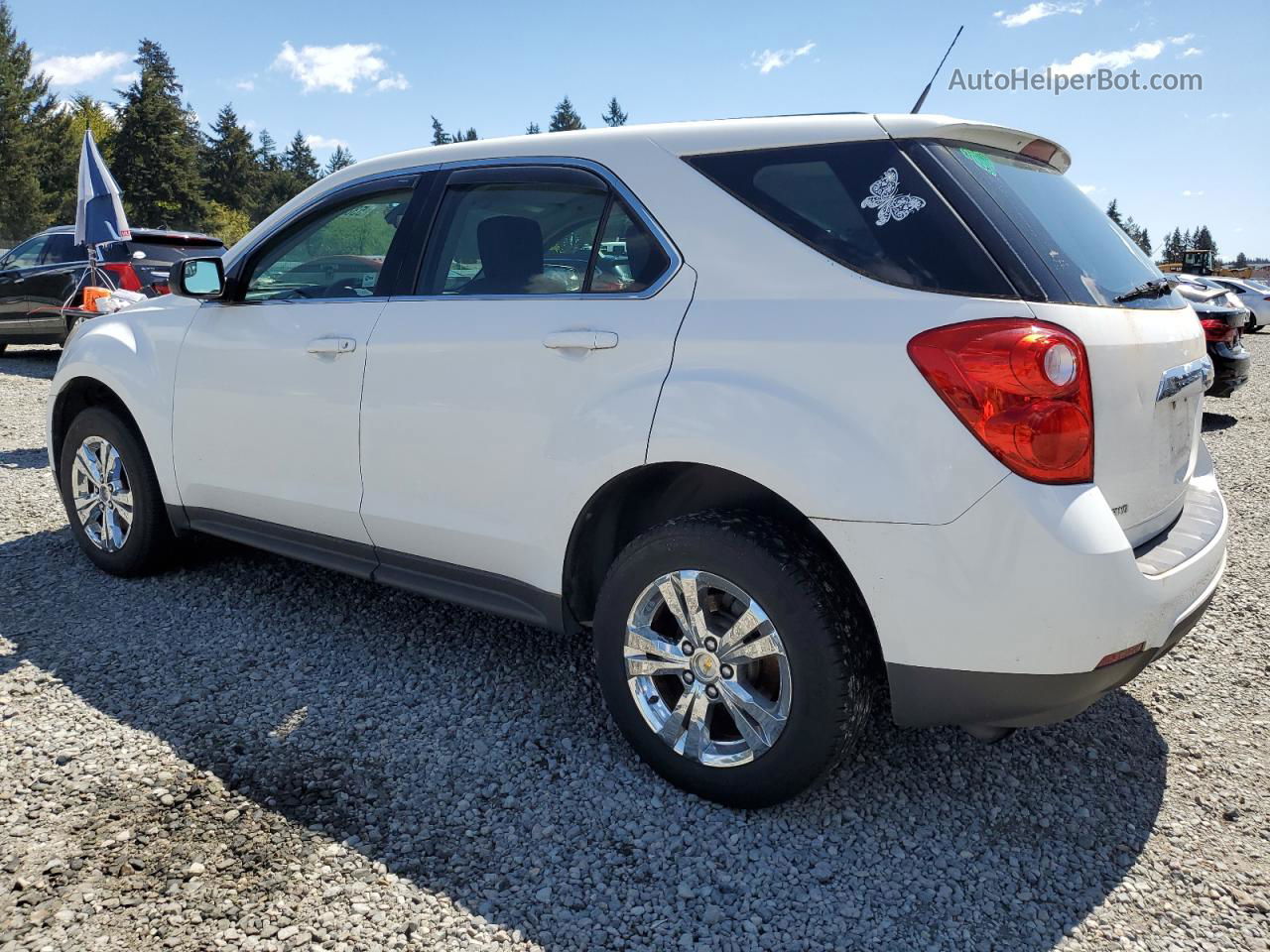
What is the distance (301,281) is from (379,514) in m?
1.03

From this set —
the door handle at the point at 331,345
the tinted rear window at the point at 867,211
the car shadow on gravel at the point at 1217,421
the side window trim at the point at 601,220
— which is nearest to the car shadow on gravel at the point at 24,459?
the door handle at the point at 331,345

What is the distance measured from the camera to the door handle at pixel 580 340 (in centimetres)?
274

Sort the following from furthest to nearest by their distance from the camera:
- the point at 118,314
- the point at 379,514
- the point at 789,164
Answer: the point at 118,314 < the point at 379,514 < the point at 789,164

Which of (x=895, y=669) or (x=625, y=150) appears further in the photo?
(x=625, y=150)

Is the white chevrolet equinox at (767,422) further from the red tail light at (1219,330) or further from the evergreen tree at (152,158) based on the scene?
the evergreen tree at (152,158)

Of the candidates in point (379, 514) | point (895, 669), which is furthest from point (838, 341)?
point (379, 514)

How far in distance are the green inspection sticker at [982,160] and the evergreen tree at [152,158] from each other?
68.0m

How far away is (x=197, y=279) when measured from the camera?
3.80 m

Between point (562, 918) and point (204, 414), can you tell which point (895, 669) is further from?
point (204, 414)

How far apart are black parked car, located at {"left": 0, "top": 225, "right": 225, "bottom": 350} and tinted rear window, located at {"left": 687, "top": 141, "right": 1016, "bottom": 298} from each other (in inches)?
413

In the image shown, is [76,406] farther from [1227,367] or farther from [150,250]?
[1227,367]

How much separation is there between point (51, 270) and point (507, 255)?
38.9 feet

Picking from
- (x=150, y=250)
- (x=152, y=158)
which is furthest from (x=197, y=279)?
(x=152, y=158)

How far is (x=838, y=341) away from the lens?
2.35m
